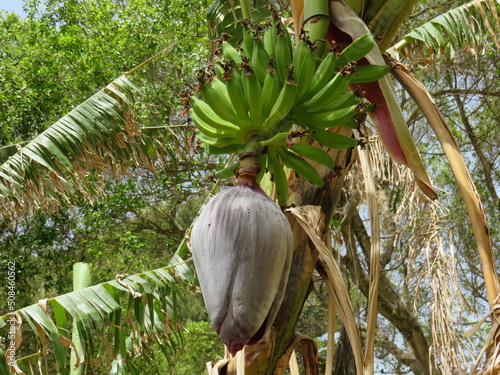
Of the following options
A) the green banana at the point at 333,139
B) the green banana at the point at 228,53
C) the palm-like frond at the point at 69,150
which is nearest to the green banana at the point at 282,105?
the green banana at the point at 333,139

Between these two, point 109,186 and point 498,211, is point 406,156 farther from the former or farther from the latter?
point 498,211

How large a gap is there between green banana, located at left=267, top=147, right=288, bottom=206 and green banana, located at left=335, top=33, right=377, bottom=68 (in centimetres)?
20

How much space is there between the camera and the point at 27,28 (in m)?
5.44

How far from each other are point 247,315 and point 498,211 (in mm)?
5681

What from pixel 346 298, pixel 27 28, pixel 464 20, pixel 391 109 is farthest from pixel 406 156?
pixel 27 28

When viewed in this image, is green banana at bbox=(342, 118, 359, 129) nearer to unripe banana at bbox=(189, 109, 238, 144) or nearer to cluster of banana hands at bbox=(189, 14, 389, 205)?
cluster of banana hands at bbox=(189, 14, 389, 205)

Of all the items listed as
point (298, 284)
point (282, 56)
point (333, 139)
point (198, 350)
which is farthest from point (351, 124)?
point (198, 350)

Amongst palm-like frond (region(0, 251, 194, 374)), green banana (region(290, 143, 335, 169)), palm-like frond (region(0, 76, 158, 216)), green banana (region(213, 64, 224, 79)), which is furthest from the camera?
palm-like frond (region(0, 76, 158, 216))

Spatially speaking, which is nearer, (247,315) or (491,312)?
(247,315)

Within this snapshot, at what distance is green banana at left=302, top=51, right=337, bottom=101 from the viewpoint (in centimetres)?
95

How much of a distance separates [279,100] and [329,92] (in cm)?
10

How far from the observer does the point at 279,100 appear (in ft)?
2.91

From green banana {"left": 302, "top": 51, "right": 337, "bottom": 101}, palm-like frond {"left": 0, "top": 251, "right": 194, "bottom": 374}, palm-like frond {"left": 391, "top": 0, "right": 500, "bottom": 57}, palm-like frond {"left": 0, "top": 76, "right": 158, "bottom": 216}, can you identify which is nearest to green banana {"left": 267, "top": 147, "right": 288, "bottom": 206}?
green banana {"left": 302, "top": 51, "right": 337, "bottom": 101}

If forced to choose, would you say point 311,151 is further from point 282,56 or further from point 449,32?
point 449,32
